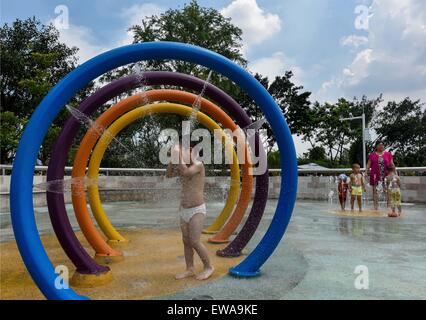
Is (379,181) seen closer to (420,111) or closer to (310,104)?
(310,104)

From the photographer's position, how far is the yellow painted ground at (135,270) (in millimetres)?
4305

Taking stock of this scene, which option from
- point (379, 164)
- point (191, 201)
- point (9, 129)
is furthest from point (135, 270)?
point (9, 129)

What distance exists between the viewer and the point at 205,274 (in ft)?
15.5

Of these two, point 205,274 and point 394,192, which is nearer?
point 205,274

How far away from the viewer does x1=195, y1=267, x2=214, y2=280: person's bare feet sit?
4.68 meters

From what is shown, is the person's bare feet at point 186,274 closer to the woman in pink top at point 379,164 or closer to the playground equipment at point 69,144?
the playground equipment at point 69,144

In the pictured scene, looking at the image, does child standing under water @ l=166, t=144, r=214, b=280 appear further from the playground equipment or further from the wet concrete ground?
the playground equipment

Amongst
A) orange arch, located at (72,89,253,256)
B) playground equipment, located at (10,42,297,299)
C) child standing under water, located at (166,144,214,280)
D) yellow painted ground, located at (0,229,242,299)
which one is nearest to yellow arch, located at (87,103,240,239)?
orange arch, located at (72,89,253,256)

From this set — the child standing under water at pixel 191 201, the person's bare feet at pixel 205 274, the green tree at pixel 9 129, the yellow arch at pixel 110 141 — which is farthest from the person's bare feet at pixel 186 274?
the green tree at pixel 9 129

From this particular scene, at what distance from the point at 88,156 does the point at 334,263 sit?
3.66m

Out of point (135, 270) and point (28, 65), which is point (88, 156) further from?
point (28, 65)
